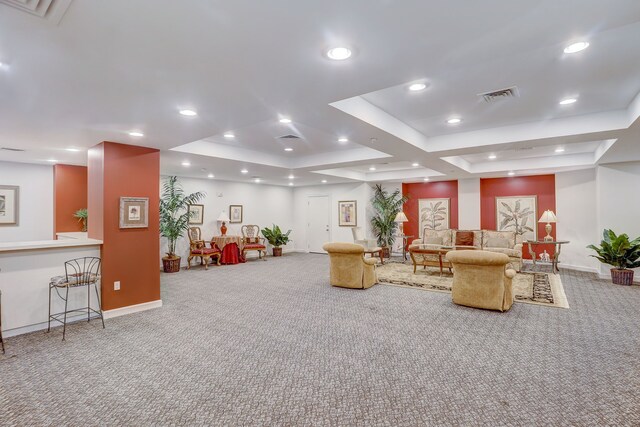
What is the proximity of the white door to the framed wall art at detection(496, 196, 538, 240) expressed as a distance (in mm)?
5437

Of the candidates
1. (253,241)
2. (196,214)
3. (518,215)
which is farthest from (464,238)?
(196,214)

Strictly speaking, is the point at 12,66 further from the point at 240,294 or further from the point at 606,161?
the point at 606,161

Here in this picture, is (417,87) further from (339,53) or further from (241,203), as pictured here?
(241,203)

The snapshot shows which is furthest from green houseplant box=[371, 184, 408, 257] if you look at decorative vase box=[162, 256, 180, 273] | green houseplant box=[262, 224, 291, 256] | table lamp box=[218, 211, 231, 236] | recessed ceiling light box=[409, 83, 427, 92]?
recessed ceiling light box=[409, 83, 427, 92]

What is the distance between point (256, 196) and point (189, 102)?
8.08m

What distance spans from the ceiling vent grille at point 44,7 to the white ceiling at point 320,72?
22mm

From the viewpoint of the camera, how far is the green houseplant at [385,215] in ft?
34.3

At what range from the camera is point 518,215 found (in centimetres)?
899

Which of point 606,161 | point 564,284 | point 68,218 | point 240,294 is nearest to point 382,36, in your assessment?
point 240,294

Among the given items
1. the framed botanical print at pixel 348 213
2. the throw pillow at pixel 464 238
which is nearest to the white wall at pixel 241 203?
the framed botanical print at pixel 348 213

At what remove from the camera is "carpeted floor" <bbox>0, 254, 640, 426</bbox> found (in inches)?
90.8

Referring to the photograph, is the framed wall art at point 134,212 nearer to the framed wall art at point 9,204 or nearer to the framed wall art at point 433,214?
the framed wall art at point 9,204

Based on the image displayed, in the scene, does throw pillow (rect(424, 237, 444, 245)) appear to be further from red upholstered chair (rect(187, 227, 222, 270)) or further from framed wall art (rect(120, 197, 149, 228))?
framed wall art (rect(120, 197, 149, 228))

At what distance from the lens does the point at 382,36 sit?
1.95 m
